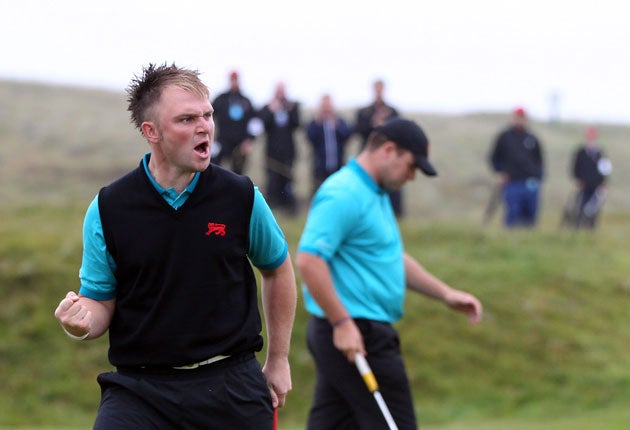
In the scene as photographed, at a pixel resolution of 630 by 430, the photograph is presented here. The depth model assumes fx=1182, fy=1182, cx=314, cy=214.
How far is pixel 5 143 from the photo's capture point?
47156 mm

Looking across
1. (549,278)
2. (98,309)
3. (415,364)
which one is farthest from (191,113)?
(549,278)

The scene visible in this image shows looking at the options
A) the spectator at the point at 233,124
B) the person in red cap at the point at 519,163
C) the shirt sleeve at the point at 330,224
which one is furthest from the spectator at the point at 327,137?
the shirt sleeve at the point at 330,224

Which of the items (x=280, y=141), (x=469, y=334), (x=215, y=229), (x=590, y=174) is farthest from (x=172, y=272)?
(x=590, y=174)

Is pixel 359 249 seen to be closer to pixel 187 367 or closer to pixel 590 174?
pixel 187 367

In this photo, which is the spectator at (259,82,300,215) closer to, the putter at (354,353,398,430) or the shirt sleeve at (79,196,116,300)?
the putter at (354,353,398,430)

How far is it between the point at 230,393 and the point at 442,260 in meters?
13.4

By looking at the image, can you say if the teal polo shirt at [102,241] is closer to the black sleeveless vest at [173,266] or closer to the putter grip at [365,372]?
the black sleeveless vest at [173,266]

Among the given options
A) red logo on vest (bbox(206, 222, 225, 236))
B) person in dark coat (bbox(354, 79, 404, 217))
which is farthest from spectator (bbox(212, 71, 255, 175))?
red logo on vest (bbox(206, 222, 225, 236))

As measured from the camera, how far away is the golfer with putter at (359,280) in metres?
7.01

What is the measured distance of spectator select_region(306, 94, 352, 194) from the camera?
19453 mm

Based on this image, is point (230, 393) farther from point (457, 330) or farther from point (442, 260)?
point (442, 260)

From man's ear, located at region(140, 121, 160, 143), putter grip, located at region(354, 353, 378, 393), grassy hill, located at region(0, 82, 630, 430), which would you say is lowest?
grassy hill, located at region(0, 82, 630, 430)

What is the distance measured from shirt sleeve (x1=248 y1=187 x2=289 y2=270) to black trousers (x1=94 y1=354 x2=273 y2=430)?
45 cm

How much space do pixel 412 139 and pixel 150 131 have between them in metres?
2.73
